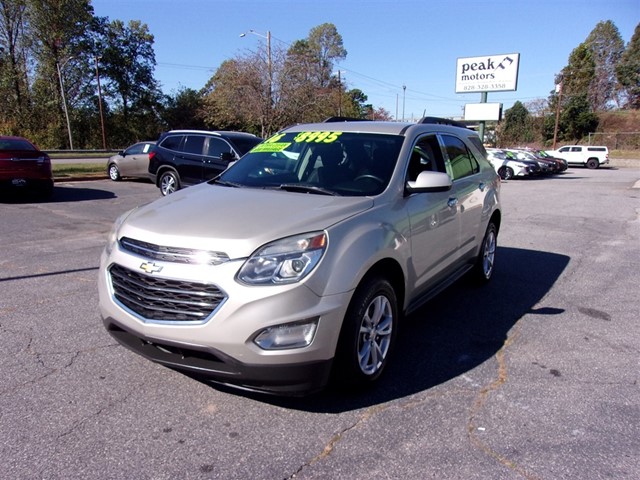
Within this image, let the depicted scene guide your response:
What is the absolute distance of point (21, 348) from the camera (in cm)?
378

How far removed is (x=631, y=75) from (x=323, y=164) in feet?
263

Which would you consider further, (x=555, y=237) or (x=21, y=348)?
(x=555, y=237)

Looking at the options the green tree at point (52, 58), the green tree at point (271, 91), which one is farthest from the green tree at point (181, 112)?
the green tree at point (271, 91)

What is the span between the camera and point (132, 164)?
17062 millimetres

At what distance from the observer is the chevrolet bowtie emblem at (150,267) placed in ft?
9.19

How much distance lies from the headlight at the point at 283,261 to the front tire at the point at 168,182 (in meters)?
10.8

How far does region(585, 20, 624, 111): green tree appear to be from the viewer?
2714 inches

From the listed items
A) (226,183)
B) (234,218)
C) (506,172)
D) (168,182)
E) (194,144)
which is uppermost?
(194,144)

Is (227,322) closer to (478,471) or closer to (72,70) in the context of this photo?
(478,471)

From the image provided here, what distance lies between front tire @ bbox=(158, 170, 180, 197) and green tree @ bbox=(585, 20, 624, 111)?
71.0 m

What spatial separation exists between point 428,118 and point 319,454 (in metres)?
3.82

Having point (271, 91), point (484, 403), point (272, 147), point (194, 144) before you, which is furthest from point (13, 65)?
point (484, 403)

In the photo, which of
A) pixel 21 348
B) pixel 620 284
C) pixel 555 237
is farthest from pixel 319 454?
pixel 555 237

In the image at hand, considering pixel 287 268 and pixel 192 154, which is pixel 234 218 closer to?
pixel 287 268
